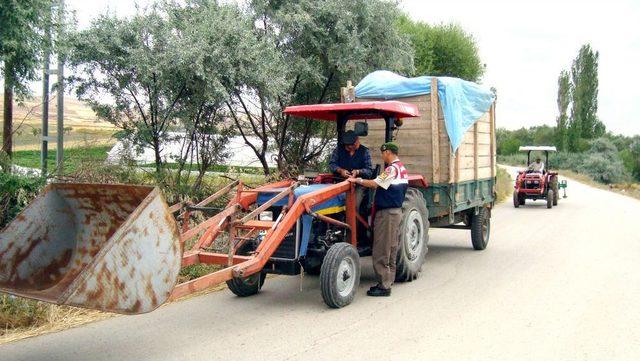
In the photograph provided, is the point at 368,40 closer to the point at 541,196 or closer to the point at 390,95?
the point at 390,95

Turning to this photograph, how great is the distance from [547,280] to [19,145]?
900cm

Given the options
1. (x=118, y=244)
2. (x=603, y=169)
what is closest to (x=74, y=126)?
(x=118, y=244)

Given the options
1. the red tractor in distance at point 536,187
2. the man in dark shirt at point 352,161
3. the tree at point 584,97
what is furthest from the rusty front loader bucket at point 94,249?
the tree at point 584,97

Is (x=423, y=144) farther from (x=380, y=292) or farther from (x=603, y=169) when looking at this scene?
(x=603, y=169)

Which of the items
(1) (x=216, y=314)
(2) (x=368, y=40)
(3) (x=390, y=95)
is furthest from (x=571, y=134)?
(1) (x=216, y=314)

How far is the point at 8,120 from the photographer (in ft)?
33.1

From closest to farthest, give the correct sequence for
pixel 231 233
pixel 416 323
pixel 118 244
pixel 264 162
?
pixel 118 244 → pixel 416 323 → pixel 231 233 → pixel 264 162

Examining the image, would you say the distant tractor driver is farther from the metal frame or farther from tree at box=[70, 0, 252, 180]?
the metal frame

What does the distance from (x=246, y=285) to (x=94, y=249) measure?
2101mm

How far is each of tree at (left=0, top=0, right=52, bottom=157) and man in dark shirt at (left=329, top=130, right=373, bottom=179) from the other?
4.44 meters

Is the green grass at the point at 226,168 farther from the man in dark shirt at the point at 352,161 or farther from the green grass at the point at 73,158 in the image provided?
the man in dark shirt at the point at 352,161

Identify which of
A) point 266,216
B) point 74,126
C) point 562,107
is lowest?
point 266,216

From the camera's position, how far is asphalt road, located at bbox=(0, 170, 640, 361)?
582 cm

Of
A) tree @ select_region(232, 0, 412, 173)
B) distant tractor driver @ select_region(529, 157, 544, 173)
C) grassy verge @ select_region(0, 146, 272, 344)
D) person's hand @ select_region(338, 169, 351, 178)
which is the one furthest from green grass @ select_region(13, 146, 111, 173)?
distant tractor driver @ select_region(529, 157, 544, 173)
